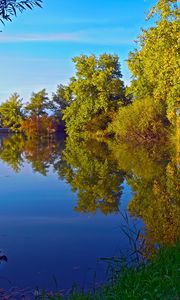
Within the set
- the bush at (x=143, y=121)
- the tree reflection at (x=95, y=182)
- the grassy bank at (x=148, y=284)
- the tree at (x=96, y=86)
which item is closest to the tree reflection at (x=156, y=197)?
the tree reflection at (x=95, y=182)

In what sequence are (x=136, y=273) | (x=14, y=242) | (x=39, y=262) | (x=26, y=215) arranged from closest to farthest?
(x=136, y=273)
(x=39, y=262)
(x=14, y=242)
(x=26, y=215)

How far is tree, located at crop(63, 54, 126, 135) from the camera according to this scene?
57.1 m

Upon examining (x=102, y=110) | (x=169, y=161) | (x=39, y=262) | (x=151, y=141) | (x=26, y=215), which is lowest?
(x=39, y=262)

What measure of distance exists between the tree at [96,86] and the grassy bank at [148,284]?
50441mm

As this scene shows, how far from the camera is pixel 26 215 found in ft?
40.4

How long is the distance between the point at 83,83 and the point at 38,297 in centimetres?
5332

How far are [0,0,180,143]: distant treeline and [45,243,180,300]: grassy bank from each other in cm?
2404

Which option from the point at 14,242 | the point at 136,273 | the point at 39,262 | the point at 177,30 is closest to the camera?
the point at 136,273

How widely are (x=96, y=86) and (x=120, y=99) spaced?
3615 mm

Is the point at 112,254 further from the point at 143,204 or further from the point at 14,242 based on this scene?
the point at 143,204

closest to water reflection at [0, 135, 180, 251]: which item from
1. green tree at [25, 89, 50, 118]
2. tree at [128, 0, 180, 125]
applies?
tree at [128, 0, 180, 125]

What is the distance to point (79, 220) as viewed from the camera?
38.5 feet

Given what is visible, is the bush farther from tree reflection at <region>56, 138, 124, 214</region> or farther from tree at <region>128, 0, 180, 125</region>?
tree reflection at <region>56, 138, 124, 214</region>

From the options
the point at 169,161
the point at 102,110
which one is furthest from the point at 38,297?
the point at 102,110
